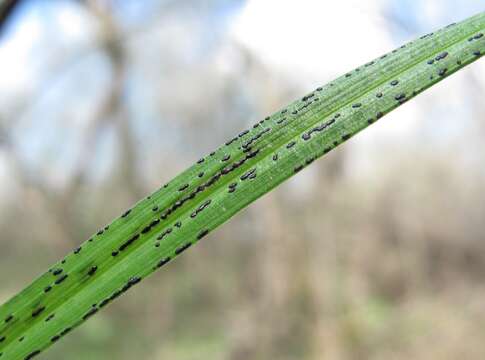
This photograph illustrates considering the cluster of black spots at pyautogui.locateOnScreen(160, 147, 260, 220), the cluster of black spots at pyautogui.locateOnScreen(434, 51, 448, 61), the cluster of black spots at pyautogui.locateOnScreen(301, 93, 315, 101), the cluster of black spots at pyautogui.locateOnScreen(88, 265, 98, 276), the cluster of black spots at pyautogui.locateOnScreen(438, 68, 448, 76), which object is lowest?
the cluster of black spots at pyautogui.locateOnScreen(438, 68, 448, 76)

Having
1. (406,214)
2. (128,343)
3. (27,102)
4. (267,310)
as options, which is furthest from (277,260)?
(27,102)

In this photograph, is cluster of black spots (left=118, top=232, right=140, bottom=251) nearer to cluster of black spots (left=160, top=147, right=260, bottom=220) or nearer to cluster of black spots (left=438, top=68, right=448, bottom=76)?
cluster of black spots (left=160, top=147, right=260, bottom=220)

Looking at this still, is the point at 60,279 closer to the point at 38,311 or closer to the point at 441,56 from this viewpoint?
the point at 38,311

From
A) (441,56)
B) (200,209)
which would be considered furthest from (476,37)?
(200,209)

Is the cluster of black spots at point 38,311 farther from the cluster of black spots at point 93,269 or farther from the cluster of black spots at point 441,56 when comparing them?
the cluster of black spots at point 441,56

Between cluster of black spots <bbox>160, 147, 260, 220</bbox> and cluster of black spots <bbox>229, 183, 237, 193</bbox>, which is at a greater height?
cluster of black spots <bbox>160, 147, 260, 220</bbox>

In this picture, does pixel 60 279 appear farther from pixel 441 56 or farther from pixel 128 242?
pixel 441 56

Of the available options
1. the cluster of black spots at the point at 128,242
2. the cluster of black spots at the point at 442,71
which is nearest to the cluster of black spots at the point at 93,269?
the cluster of black spots at the point at 128,242

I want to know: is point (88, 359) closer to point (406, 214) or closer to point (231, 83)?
point (231, 83)

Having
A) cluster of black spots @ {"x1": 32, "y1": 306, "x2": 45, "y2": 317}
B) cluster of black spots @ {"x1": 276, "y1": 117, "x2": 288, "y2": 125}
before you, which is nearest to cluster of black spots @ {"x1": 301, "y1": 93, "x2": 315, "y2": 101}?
cluster of black spots @ {"x1": 276, "y1": 117, "x2": 288, "y2": 125}

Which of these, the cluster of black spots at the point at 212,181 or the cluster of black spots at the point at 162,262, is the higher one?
the cluster of black spots at the point at 212,181

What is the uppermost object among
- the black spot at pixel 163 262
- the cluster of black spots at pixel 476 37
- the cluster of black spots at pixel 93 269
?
the cluster of black spots at pixel 93 269

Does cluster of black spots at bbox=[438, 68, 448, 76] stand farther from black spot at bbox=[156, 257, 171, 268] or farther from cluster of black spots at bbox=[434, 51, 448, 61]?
black spot at bbox=[156, 257, 171, 268]
